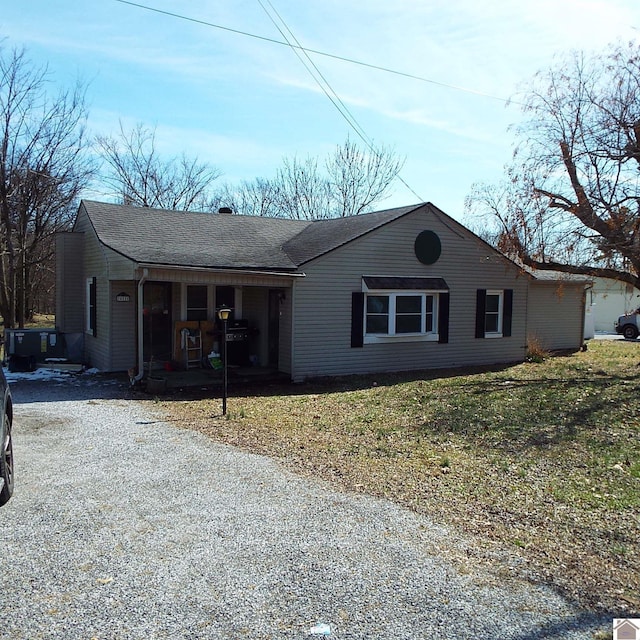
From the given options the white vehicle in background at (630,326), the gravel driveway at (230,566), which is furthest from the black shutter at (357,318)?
the white vehicle in background at (630,326)

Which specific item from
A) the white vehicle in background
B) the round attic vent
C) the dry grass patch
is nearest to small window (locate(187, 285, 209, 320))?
the dry grass patch

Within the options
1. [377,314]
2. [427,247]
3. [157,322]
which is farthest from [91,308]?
[427,247]

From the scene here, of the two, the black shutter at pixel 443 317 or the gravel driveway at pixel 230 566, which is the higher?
the black shutter at pixel 443 317

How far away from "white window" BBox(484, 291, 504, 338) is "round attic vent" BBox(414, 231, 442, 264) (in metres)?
2.46

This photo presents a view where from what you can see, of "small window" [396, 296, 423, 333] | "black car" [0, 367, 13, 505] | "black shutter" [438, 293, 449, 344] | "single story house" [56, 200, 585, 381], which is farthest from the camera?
"black shutter" [438, 293, 449, 344]

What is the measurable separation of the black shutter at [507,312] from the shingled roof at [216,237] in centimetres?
400

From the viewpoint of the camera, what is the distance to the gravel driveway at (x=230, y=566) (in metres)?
3.18

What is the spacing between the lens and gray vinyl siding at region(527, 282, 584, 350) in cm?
1819

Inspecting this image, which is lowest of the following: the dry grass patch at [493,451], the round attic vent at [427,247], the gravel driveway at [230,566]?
the dry grass patch at [493,451]

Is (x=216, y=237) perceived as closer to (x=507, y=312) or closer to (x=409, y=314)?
(x=409, y=314)

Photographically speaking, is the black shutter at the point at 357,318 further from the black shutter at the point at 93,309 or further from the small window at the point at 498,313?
the black shutter at the point at 93,309

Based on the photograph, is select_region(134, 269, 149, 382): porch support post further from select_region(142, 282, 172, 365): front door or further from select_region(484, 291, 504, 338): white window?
select_region(484, 291, 504, 338): white window

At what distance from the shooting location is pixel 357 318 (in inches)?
526

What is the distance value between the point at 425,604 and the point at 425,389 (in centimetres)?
846
